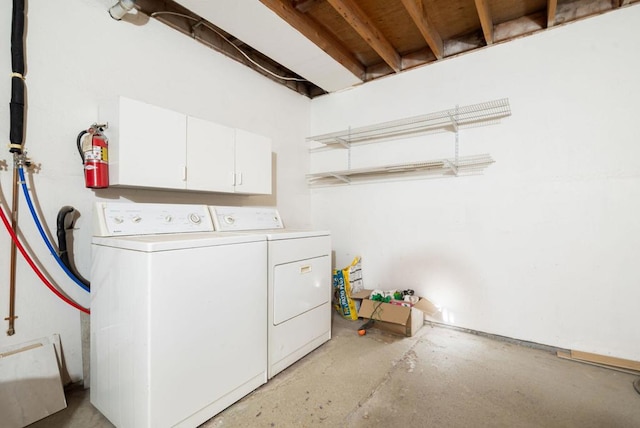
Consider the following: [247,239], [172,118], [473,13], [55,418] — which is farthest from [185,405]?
[473,13]

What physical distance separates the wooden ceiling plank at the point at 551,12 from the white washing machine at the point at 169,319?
104 inches

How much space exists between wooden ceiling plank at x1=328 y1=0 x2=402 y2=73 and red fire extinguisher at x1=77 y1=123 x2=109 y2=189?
1768mm

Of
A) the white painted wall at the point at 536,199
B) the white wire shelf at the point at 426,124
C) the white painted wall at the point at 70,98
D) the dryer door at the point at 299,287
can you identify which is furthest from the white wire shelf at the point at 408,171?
the white painted wall at the point at 70,98

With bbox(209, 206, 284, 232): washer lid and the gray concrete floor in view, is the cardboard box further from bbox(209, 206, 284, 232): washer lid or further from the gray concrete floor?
bbox(209, 206, 284, 232): washer lid

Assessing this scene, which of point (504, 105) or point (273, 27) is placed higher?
point (273, 27)

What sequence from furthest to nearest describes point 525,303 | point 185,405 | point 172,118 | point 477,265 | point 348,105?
1. point 348,105
2. point 477,265
3. point 525,303
4. point 172,118
5. point 185,405

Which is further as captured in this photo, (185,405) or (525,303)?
(525,303)

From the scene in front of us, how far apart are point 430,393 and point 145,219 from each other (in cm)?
204

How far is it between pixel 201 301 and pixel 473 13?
300 cm

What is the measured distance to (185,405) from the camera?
1410mm

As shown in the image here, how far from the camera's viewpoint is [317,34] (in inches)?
98.0

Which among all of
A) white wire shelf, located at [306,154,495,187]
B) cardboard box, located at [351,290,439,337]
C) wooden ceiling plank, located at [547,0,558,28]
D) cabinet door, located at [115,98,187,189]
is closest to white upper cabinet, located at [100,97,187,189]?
cabinet door, located at [115,98,187,189]

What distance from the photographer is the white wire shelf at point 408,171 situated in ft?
8.44

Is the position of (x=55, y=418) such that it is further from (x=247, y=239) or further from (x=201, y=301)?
(x=247, y=239)
